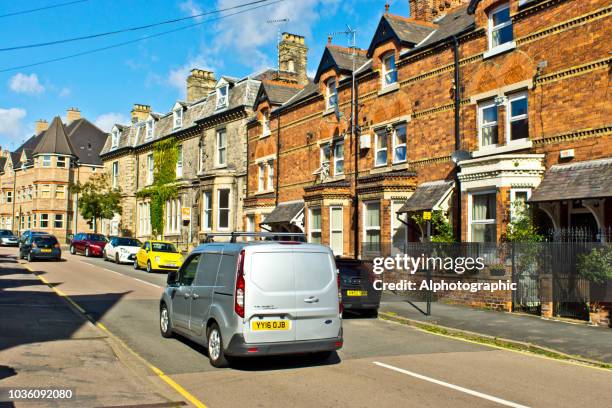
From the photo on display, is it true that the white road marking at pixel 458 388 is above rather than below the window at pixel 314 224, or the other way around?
below

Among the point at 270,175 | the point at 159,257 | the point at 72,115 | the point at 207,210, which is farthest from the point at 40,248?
the point at 72,115

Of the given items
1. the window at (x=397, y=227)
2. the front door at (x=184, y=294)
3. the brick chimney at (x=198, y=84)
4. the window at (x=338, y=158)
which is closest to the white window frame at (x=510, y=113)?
the window at (x=397, y=227)

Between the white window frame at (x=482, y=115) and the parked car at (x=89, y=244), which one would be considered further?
the parked car at (x=89, y=244)

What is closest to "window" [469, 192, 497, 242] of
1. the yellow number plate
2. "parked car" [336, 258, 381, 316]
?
"parked car" [336, 258, 381, 316]

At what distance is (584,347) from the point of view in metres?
11.1

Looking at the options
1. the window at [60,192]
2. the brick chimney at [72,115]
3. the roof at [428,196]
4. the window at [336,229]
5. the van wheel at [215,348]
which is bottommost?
the van wheel at [215,348]

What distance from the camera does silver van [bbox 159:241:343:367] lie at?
8562mm

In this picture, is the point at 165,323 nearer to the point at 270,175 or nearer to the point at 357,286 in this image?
the point at 357,286

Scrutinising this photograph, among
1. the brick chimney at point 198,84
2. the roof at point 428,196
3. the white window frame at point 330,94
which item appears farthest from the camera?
the brick chimney at point 198,84

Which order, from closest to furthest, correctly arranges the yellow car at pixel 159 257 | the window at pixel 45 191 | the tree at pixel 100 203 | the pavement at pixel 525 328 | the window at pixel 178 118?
the pavement at pixel 525 328, the yellow car at pixel 159 257, the window at pixel 178 118, the tree at pixel 100 203, the window at pixel 45 191

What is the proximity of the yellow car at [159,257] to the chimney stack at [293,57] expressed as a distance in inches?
601

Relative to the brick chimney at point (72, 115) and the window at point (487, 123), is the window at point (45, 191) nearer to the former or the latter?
the brick chimney at point (72, 115)

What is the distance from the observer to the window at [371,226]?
22.4m

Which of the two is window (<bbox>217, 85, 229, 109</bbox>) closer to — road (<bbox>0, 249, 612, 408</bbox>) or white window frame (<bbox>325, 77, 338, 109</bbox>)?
white window frame (<bbox>325, 77, 338, 109</bbox>)
